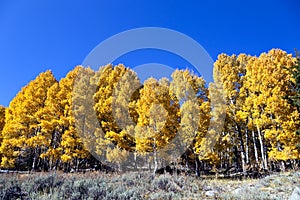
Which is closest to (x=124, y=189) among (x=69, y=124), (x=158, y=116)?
(x=158, y=116)

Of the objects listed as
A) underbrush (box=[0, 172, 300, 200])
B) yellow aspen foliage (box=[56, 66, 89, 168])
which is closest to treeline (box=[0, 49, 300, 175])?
yellow aspen foliage (box=[56, 66, 89, 168])

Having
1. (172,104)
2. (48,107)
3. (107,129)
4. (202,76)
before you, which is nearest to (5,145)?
(48,107)

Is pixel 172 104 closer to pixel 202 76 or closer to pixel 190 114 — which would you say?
pixel 190 114

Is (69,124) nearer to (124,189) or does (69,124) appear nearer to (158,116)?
(158,116)

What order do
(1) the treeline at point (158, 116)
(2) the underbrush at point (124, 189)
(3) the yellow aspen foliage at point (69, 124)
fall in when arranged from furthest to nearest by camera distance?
(3) the yellow aspen foliage at point (69, 124), (1) the treeline at point (158, 116), (2) the underbrush at point (124, 189)

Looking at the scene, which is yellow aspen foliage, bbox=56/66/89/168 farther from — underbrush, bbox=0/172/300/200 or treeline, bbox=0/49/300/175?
underbrush, bbox=0/172/300/200

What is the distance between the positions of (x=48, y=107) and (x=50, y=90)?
143 centimetres

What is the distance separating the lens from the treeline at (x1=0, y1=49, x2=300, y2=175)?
14.2 meters

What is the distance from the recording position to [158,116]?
1466 centimetres

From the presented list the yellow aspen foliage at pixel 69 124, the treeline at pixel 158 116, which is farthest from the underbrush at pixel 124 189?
the yellow aspen foliage at pixel 69 124

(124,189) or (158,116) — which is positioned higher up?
(158,116)

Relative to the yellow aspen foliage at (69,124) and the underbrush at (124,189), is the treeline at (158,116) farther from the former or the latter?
the underbrush at (124,189)

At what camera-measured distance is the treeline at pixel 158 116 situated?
14227 mm

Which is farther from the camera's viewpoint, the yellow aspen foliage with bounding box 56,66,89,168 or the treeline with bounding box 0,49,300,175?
the yellow aspen foliage with bounding box 56,66,89,168
